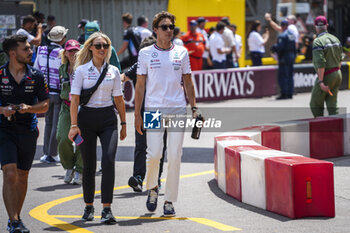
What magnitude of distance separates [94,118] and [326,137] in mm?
4408

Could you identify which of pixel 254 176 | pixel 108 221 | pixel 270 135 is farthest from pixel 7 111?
pixel 270 135

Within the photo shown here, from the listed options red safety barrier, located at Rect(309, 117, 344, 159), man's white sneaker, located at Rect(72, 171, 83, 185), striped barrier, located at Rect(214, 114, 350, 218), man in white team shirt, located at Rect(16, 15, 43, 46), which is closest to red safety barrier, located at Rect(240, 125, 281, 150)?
striped barrier, located at Rect(214, 114, 350, 218)

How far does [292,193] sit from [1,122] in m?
2.63

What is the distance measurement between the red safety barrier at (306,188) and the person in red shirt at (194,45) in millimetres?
11663

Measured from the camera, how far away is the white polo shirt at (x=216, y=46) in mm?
18953

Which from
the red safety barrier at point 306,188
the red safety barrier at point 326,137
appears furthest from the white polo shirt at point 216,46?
the red safety barrier at point 306,188

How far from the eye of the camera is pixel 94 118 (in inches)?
275

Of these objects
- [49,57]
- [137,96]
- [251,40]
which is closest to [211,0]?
[251,40]

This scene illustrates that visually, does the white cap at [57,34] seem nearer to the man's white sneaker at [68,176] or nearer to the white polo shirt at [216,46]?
the man's white sneaker at [68,176]

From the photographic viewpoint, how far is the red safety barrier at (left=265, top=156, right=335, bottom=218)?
666 cm

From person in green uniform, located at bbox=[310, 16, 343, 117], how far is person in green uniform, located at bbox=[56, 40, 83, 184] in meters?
4.04

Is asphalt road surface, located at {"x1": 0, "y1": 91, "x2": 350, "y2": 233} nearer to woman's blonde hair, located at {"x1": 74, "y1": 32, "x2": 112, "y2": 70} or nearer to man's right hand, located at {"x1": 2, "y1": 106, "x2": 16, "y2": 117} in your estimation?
man's right hand, located at {"x1": 2, "y1": 106, "x2": 16, "y2": 117}

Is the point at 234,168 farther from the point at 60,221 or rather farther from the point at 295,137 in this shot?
the point at 295,137

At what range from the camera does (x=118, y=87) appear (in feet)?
23.5
